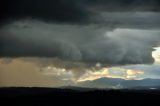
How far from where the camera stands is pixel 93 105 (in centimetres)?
16962

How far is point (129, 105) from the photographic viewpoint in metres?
168

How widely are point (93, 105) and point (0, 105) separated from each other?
113 ft

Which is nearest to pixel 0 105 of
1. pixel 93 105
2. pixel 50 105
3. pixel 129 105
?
pixel 50 105

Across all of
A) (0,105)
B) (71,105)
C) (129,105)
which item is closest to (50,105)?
(71,105)

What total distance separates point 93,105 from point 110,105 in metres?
8.73

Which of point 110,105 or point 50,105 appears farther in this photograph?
point 50,105

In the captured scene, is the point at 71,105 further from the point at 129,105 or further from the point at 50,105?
the point at 129,105

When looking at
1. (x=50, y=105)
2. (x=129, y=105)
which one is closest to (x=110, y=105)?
(x=129, y=105)

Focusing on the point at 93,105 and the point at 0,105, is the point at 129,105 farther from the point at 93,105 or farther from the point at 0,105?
the point at 0,105

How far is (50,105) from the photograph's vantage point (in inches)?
6939

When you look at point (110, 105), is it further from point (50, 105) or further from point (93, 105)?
point (50, 105)

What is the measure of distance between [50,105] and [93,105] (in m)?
17.8

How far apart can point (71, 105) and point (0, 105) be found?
86.9ft

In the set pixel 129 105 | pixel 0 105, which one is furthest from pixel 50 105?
pixel 129 105
